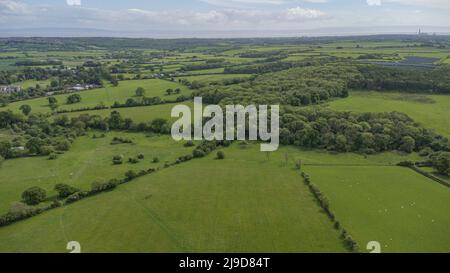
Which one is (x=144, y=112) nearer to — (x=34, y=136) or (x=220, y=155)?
(x=34, y=136)

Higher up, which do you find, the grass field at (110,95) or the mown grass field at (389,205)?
the grass field at (110,95)

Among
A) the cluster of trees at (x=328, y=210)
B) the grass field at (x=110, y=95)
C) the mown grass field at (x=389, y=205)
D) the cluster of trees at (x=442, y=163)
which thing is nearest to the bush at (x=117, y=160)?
the cluster of trees at (x=328, y=210)

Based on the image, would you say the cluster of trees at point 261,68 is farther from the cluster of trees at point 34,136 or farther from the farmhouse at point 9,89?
the cluster of trees at point 34,136

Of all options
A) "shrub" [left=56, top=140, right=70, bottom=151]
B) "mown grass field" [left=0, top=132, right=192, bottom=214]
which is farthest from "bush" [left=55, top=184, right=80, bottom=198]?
"shrub" [left=56, top=140, right=70, bottom=151]

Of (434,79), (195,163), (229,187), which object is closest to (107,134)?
(195,163)

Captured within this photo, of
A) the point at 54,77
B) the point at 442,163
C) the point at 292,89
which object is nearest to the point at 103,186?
the point at 442,163

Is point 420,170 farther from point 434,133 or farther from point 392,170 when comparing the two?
point 434,133
